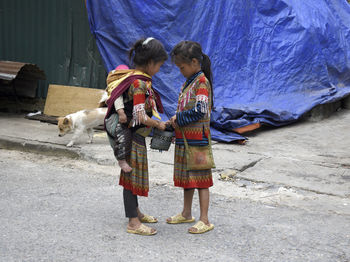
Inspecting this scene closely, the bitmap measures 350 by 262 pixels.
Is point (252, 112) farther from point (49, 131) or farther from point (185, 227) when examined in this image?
point (185, 227)

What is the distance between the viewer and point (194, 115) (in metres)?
3.11

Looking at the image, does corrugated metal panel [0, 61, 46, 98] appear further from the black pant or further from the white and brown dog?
the black pant

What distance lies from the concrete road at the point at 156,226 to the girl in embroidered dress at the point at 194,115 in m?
0.30

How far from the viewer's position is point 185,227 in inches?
133

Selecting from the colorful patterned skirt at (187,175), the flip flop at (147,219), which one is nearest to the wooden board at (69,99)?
the flip flop at (147,219)

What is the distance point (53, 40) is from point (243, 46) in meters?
3.79

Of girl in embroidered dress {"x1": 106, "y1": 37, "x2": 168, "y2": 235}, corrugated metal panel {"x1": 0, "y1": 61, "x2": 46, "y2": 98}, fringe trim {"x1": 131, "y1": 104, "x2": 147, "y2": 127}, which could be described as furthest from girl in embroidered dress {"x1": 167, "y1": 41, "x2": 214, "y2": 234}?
corrugated metal panel {"x1": 0, "y1": 61, "x2": 46, "y2": 98}

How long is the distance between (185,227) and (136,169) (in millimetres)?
652

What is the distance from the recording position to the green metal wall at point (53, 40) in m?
8.18

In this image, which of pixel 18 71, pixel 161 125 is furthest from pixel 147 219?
pixel 18 71

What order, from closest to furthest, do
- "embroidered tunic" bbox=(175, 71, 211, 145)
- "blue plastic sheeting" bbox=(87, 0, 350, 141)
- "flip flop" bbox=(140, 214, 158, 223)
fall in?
"embroidered tunic" bbox=(175, 71, 211, 145) → "flip flop" bbox=(140, 214, 158, 223) → "blue plastic sheeting" bbox=(87, 0, 350, 141)

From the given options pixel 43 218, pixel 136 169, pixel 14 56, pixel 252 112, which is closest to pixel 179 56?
pixel 136 169

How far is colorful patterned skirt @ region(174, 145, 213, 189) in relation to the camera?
326 centimetres

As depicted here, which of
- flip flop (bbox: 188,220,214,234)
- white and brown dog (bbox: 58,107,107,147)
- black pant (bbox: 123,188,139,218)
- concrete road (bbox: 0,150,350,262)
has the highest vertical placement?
white and brown dog (bbox: 58,107,107,147)
